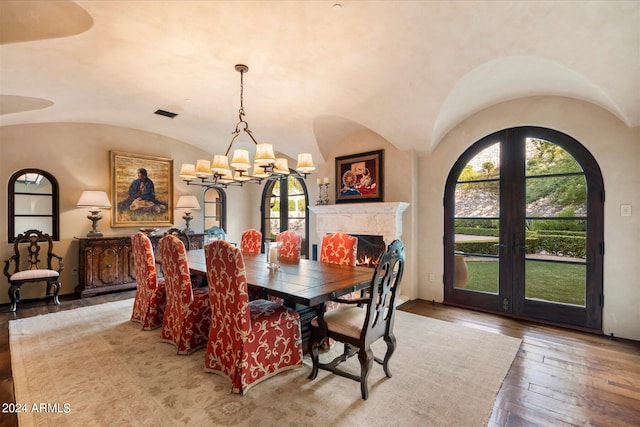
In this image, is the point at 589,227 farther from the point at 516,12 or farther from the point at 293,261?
the point at 293,261

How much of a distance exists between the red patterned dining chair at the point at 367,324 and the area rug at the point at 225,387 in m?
0.15

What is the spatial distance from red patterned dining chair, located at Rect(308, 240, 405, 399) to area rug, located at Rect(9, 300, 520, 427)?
151 millimetres

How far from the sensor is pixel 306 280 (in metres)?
2.49

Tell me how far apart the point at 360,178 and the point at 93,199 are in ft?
14.3

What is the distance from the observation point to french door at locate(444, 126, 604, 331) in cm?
339

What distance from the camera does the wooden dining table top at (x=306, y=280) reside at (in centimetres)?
211

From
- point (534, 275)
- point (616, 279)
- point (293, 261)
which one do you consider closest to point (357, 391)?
point (293, 261)

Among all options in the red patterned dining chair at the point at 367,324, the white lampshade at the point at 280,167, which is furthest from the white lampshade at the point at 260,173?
the red patterned dining chair at the point at 367,324

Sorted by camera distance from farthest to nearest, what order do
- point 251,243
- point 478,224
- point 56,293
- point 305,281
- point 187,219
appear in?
point 187,219, point 56,293, point 251,243, point 478,224, point 305,281

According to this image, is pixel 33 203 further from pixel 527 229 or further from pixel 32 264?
pixel 527 229

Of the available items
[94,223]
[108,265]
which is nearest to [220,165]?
[108,265]

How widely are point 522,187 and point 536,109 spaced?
0.94m

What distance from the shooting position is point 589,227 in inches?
132

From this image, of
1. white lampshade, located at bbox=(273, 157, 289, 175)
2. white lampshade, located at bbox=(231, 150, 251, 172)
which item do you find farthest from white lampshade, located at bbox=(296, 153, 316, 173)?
white lampshade, located at bbox=(231, 150, 251, 172)
